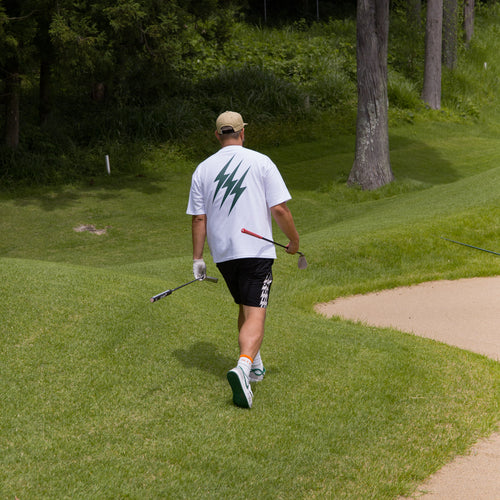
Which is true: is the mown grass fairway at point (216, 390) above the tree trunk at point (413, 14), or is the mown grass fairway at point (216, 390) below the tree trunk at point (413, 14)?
below

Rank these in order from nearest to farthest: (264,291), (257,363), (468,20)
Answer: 1. (264,291)
2. (257,363)
3. (468,20)

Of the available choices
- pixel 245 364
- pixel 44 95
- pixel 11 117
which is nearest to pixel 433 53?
pixel 44 95

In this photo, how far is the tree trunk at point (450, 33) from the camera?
95.8 feet

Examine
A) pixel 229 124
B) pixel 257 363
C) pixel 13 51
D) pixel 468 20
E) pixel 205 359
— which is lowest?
pixel 205 359

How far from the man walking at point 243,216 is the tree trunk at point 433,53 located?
2370 cm

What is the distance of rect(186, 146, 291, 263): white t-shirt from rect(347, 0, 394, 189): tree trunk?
1316cm

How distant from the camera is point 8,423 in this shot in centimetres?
446

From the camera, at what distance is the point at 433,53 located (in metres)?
26.4

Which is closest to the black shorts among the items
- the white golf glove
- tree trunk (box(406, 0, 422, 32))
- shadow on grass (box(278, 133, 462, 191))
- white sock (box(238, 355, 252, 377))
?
the white golf glove

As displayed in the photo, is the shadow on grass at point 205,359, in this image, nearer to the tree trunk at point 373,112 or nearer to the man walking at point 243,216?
the man walking at point 243,216

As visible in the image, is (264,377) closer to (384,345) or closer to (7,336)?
(384,345)

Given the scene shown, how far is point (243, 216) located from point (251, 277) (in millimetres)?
444

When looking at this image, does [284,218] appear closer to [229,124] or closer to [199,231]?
[199,231]

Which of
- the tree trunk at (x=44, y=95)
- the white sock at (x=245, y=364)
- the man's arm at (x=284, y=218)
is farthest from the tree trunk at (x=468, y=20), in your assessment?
the white sock at (x=245, y=364)
